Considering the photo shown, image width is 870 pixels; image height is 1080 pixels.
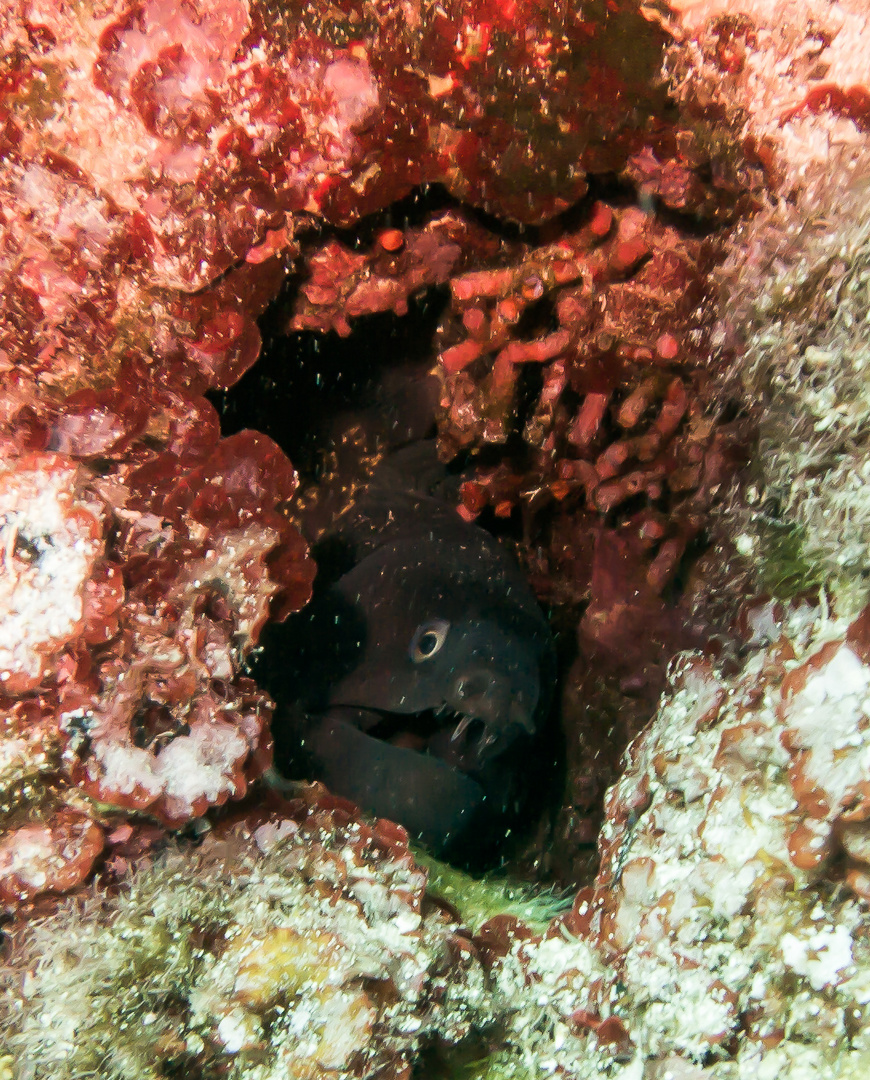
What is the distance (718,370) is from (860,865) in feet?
4.92

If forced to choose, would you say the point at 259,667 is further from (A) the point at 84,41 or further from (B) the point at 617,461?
(A) the point at 84,41

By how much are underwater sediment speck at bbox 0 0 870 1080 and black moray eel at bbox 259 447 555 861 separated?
0.62 metres

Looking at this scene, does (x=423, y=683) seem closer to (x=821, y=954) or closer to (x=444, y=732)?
(x=444, y=732)

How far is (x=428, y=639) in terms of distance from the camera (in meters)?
3.10

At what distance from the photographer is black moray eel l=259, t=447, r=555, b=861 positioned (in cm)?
299

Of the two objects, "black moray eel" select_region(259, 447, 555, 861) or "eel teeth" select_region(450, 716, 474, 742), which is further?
"eel teeth" select_region(450, 716, 474, 742)

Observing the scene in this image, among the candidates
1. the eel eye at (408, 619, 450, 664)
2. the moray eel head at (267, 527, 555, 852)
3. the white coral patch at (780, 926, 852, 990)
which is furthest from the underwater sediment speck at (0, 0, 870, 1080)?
the eel eye at (408, 619, 450, 664)

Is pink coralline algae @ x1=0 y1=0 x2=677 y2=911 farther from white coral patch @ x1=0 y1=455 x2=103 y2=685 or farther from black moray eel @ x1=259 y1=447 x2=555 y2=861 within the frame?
black moray eel @ x1=259 y1=447 x2=555 y2=861

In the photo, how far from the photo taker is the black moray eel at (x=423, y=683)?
2986mm

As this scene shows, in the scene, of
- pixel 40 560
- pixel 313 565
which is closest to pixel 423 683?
pixel 313 565

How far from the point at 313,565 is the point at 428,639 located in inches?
36.4

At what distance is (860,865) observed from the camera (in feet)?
4.62

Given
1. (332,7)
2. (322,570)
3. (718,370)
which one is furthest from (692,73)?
(322,570)

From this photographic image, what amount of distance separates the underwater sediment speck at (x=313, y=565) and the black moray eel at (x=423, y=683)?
2.03 ft
